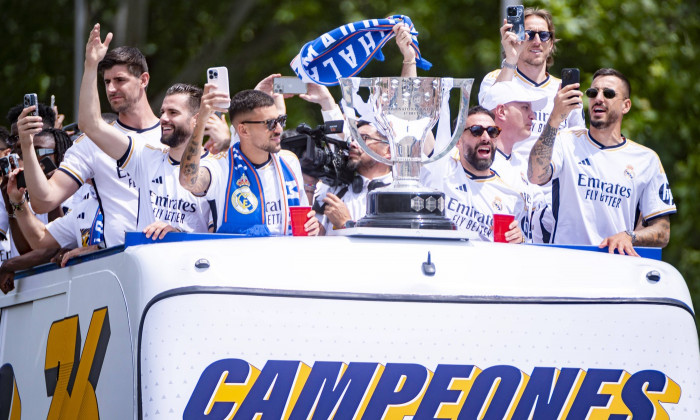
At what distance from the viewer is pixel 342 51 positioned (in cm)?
691

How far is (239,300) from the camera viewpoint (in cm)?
412

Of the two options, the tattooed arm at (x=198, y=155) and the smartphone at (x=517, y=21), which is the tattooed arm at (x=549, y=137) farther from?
the tattooed arm at (x=198, y=155)

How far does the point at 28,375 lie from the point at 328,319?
1.53 m

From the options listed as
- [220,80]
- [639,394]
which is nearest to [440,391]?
[639,394]

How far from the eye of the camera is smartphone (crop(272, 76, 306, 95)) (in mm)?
7066

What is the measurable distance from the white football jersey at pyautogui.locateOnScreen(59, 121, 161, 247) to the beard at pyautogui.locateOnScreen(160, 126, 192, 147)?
5.9 inches

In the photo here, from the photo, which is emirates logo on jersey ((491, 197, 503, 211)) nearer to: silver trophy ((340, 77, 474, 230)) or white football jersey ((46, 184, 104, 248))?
silver trophy ((340, 77, 474, 230))

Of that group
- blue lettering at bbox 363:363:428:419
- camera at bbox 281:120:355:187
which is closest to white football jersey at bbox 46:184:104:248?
camera at bbox 281:120:355:187

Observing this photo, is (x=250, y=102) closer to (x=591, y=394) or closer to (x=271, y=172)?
(x=271, y=172)

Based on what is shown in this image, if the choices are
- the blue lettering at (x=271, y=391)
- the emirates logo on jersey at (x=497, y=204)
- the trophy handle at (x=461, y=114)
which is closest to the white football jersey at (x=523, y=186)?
the emirates logo on jersey at (x=497, y=204)

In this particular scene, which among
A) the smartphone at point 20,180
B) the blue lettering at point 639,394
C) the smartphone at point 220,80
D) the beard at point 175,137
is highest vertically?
the smartphone at point 220,80

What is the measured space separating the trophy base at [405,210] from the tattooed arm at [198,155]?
4.17 ft

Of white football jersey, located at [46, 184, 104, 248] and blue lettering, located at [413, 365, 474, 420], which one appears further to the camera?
white football jersey, located at [46, 184, 104, 248]

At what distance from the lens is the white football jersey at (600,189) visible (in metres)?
6.58
